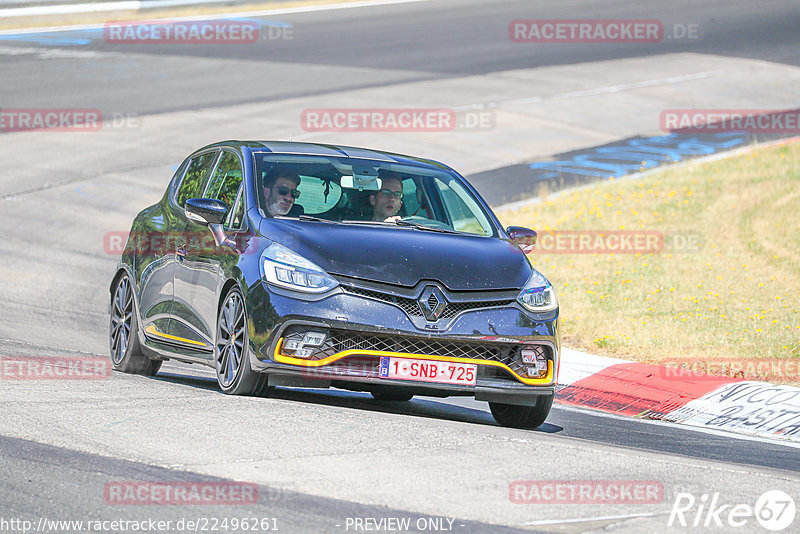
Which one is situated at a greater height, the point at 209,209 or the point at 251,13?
the point at 251,13

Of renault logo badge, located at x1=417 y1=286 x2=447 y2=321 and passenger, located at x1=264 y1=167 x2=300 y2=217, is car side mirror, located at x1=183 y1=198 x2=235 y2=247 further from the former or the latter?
renault logo badge, located at x1=417 y1=286 x2=447 y2=321

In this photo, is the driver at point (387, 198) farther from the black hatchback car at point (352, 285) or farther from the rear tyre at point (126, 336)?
the rear tyre at point (126, 336)

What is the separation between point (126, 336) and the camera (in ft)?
35.1

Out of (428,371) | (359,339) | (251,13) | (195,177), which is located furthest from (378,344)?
(251,13)

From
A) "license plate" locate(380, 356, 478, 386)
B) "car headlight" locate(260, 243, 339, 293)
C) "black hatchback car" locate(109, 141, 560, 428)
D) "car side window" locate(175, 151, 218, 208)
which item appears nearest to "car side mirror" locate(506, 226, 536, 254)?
"black hatchback car" locate(109, 141, 560, 428)

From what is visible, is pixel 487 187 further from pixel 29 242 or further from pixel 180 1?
pixel 180 1

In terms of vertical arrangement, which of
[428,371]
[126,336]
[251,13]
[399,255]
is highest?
[251,13]

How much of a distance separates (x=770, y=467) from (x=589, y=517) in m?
2.48

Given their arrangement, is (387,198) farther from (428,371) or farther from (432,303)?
(428,371)

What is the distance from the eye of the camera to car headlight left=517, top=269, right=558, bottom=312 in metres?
8.50

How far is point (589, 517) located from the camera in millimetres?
5941

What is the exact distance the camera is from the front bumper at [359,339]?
8031 millimetres

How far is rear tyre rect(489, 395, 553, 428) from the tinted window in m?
2.40

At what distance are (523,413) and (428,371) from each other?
121cm
